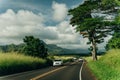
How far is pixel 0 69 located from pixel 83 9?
28.8 meters

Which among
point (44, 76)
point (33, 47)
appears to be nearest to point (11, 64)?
point (44, 76)

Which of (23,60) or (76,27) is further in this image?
(76,27)

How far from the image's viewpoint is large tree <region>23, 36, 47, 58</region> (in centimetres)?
6105

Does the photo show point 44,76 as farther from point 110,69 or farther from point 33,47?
point 33,47

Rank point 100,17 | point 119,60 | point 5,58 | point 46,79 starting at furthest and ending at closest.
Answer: point 100,17, point 5,58, point 119,60, point 46,79

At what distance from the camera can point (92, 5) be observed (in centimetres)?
5203

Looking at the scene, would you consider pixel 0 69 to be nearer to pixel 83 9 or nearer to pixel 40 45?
pixel 83 9

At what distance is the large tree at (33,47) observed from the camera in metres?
61.0

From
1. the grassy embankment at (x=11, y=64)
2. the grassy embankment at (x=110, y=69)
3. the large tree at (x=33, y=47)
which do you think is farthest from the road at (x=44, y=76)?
the large tree at (x=33, y=47)

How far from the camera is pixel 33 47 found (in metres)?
61.3

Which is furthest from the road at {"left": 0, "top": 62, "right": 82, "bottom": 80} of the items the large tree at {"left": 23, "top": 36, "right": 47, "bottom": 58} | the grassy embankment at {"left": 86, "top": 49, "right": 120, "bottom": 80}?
the large tree at {"left": 23, "top": 36, "right": 47, "bottom": 58}

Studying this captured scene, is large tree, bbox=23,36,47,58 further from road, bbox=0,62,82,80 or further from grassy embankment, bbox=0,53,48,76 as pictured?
road, bbox=0,62,82,80

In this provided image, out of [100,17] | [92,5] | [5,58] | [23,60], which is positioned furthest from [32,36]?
[5,58]

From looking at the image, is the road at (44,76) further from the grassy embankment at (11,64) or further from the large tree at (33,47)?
the large tree at (33,47)
